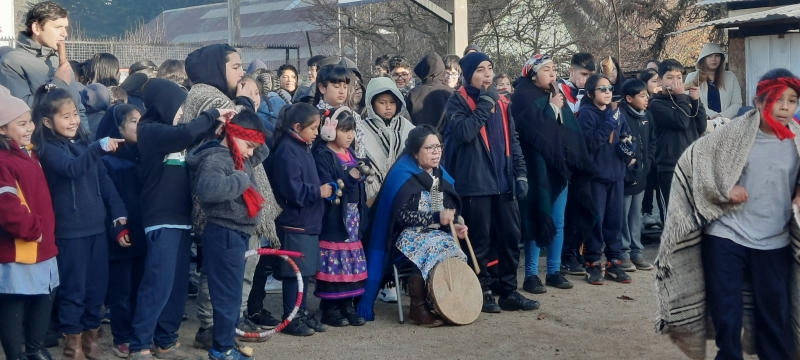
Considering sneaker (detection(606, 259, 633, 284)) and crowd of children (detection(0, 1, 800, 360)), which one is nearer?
crowd of children (detection(0, 1, 800, 360))

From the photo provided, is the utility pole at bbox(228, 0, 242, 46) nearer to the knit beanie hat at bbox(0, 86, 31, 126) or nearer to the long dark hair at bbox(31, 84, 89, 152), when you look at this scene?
the long dark hair at bbox(31, 84, 89, 152)

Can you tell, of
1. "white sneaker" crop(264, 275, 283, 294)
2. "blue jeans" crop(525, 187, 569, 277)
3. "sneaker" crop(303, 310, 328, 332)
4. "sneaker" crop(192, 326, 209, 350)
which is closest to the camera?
"sneaker" crop(192, 326, 209, 350)

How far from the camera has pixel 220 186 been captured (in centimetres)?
529

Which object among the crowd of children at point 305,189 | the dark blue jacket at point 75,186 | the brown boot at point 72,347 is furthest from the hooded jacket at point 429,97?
the brown boot at point 72,347

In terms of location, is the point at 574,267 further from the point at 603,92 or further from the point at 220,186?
the point at 220,186

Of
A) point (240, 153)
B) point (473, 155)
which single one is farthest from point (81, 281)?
point (473, 155)

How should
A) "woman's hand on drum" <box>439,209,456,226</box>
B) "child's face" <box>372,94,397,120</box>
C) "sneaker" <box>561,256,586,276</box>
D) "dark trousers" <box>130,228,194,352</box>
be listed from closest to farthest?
"dark trousers" <box>130,228,194,352</box>, "woman's hand on drum" <box>439,209,456,226</box>, "child's face" <box>372,94,397,120</box>, "sneaker" <box>561,256,586,276</box>

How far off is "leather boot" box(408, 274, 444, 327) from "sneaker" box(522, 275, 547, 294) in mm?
1260

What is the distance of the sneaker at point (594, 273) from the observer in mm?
7980

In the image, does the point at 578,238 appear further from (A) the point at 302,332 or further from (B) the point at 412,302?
(A) the point at 302,332

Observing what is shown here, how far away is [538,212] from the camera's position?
7.57 m

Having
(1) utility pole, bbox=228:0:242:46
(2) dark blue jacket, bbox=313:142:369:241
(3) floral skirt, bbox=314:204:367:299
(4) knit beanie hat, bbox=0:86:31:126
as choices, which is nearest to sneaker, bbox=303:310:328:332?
(3) floral skirt, bbox=314:204:367:299

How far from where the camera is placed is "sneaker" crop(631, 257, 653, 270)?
8.66 meters

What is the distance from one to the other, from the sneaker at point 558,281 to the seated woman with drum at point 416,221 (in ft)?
4.71
